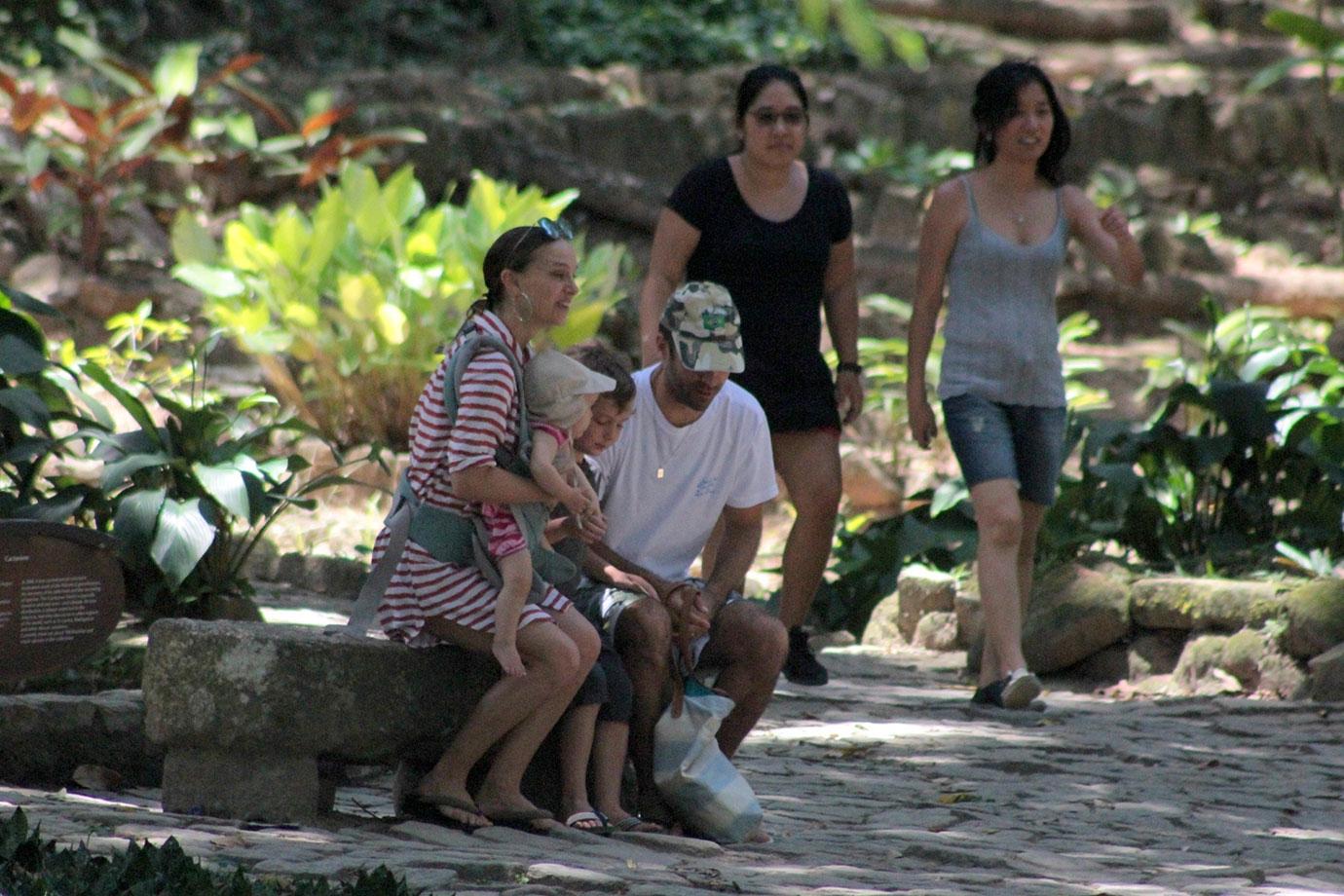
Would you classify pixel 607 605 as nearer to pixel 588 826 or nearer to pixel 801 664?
pixel 588 826

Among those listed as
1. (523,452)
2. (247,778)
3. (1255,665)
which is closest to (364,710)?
(247,778)

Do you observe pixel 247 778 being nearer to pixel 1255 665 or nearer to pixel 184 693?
pixel 184 693

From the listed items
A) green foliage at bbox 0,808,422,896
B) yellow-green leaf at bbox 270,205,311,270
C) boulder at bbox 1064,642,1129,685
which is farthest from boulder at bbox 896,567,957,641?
green foliage at bbox 0,808,422,896

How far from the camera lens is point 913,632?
22.4ft

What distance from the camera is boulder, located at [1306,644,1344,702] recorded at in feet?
17.9

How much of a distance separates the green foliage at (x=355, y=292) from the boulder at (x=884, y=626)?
2.03m

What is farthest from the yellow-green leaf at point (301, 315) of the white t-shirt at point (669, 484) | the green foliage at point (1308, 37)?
the green foliage at point (1308, 37)

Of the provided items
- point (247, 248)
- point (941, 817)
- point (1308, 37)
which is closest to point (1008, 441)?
point (941, 817)

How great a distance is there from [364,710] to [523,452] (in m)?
0.56

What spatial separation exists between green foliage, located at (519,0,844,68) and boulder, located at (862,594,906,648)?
7.15 meters

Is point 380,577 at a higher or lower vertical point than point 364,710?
higher

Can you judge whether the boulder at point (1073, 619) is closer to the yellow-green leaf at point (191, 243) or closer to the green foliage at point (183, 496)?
the green foliage at point (183, 496)

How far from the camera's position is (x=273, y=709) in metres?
3.40

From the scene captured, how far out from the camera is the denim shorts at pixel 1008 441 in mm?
5156
